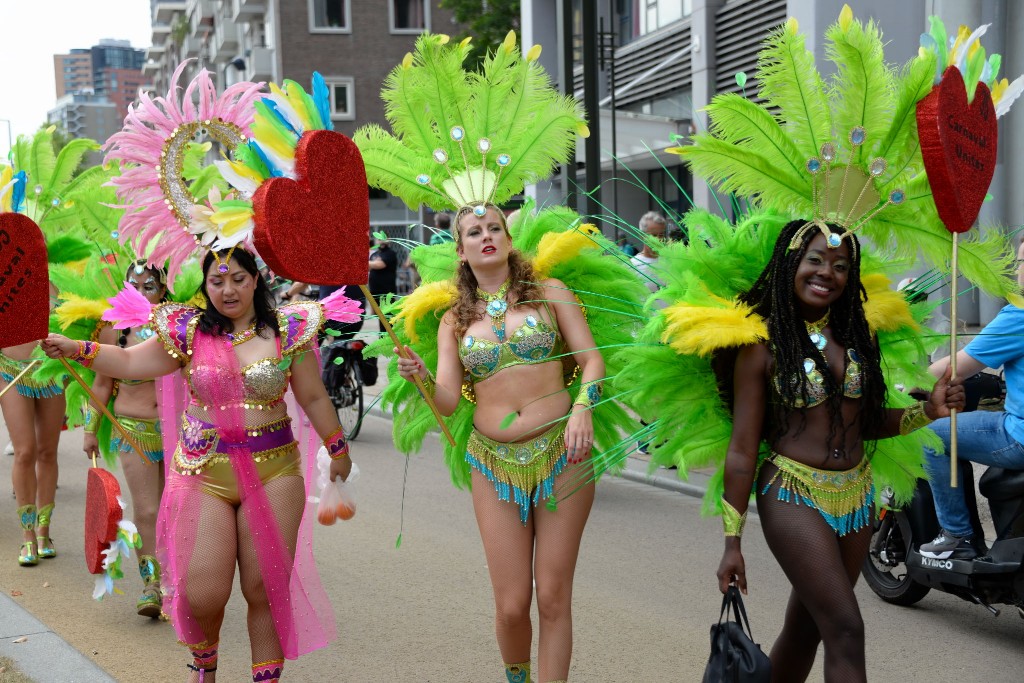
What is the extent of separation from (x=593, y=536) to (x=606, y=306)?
9.59 feet

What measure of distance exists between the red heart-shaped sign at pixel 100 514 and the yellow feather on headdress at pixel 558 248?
2045 mm

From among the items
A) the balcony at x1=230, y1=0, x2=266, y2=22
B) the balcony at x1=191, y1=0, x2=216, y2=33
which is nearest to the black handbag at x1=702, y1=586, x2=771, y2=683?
the balcony at x1=230, y1=0, x2=266, y2=22

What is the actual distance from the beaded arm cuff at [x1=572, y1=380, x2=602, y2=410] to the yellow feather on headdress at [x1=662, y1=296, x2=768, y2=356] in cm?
46

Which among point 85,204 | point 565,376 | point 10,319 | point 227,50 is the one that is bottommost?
point 565,376

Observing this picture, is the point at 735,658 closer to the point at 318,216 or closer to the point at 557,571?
the point at 557,571

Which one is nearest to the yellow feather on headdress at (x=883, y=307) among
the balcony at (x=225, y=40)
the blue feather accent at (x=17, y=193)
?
the blue feather accent at (x=17, y=193)

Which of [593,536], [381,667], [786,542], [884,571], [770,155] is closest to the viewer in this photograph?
[786,542]

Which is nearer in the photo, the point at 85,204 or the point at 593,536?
the point at 85,204

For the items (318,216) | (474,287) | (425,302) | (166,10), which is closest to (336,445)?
(425,302)

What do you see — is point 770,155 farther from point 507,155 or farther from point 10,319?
point 10,319

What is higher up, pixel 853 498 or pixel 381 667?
pixel 853 498

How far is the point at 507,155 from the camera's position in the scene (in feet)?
14.2

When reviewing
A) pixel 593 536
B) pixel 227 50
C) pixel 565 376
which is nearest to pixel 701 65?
pixel 593 536

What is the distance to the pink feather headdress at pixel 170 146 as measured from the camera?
169 inches
